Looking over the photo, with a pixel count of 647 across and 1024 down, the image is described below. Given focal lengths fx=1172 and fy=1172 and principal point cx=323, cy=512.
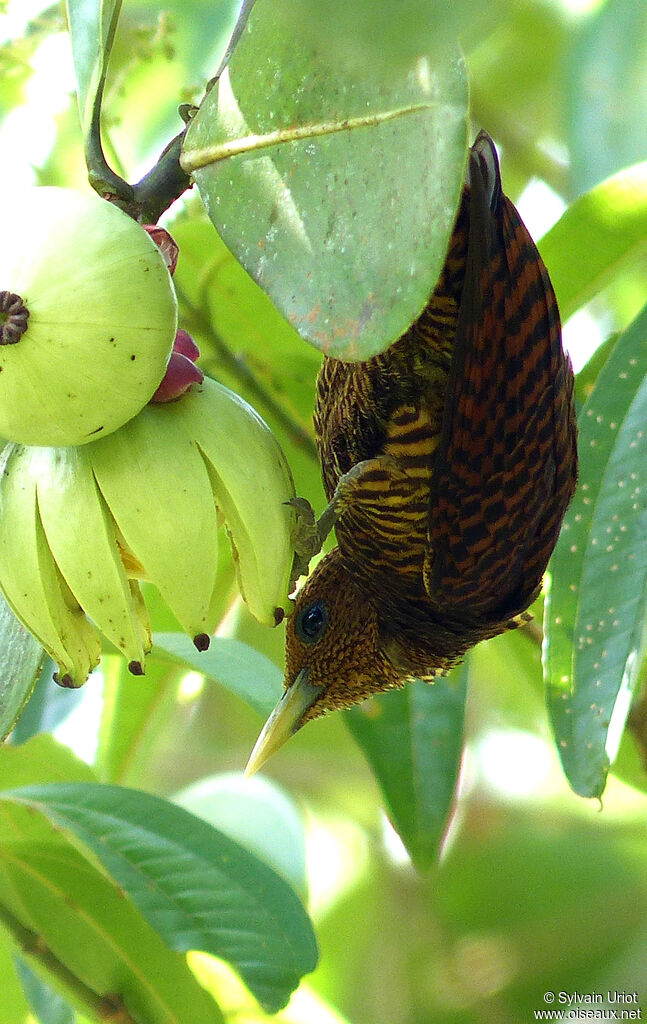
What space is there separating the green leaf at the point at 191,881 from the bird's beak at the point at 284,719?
22cm

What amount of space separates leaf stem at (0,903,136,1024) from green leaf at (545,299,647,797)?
1.95 ft

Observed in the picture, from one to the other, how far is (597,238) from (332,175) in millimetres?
853

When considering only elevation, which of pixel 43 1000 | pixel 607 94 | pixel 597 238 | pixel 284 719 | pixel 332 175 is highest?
pixel 332 175

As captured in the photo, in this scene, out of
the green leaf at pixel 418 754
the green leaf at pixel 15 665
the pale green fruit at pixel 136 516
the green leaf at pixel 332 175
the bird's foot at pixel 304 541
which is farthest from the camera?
the green leaf at pixel 418 754

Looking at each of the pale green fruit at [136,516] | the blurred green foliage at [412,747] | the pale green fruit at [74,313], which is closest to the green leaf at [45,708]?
the blurred green foliage at [412,747]

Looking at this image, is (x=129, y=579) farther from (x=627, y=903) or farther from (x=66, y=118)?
(x=627, y=903)

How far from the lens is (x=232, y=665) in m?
1.46

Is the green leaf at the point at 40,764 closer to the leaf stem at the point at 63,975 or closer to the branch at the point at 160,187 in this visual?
the leaf stem at the point at 63,975

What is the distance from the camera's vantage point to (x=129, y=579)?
847 mm

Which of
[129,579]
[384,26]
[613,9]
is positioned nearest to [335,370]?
[613,9]

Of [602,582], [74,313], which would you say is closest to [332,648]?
[602,582]

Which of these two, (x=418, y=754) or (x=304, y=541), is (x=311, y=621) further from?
(x=304, y=541)

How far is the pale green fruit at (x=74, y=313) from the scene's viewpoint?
68 centimetres

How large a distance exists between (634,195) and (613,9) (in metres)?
0.29
